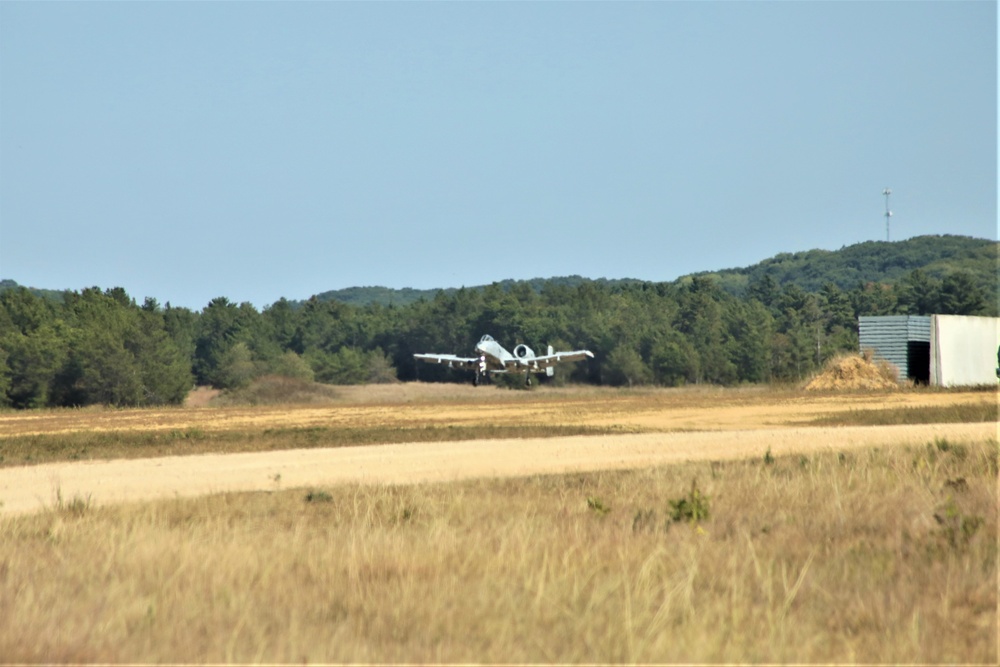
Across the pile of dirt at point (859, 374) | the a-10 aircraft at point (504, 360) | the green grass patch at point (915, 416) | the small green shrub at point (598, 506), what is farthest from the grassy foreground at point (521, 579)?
the a-10 aircraft at point (504, 360)

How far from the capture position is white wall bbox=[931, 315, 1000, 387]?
1857 inches

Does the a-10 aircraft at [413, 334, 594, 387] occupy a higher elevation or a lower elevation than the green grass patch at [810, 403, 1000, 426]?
higher

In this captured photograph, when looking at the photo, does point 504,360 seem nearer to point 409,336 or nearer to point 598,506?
point 409,336

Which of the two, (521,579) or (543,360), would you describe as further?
(543,360)

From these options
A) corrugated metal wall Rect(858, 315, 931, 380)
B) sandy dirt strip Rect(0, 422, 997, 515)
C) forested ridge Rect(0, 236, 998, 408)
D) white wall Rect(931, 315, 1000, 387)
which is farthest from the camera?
forested ridge Rect(0, 236, 998, 408)

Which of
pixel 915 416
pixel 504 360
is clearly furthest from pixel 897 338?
pixel 504 360

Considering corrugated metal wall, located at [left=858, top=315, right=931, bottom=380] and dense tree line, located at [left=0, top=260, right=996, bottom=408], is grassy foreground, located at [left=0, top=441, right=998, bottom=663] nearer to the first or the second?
corrugated metal wall, located at [left=858, top=315, right=931, bottom=380]

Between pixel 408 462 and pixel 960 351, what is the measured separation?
3599 cm

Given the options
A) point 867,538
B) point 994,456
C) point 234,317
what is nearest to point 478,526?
point 867,538

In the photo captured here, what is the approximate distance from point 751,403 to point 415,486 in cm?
2886

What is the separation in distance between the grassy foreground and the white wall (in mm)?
37076

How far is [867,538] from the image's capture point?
9.97 metres

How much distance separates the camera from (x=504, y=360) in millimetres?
70125

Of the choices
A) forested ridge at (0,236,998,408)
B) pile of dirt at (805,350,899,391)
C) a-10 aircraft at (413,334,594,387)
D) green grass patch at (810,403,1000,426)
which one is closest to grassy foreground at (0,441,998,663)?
green grass patch at (810,403,1000,426)
